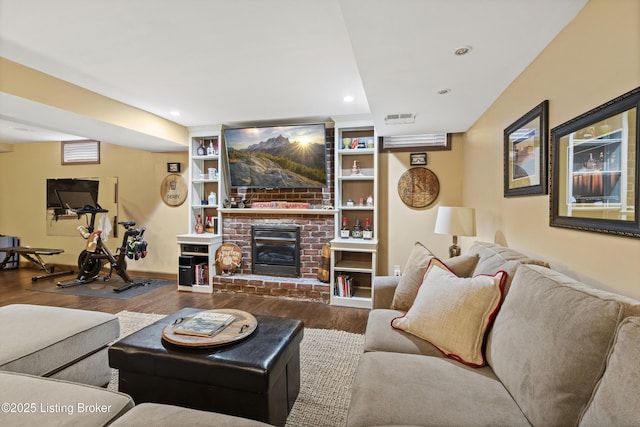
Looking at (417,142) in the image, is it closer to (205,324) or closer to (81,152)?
(205,324)

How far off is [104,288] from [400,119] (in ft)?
15.4

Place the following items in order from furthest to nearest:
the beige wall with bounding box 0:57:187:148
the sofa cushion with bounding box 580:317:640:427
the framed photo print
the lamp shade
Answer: the framed photo print → the lamp shade → the beige wall with bounding box 0:57:187:148 → the sofa cushion with bounding box 580:317:640:427

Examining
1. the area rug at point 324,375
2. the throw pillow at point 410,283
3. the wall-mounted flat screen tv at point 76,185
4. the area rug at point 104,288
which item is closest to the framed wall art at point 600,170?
the throw pillow at point 410,283

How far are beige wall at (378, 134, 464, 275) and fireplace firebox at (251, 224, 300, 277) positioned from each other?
3.93 ft

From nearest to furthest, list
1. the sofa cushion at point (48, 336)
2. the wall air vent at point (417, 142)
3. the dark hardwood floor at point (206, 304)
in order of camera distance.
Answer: the sofa cushion at point (48, 336) < the dark hardwood floor at point (206, 304) < the wall air vent at point (417, 142)

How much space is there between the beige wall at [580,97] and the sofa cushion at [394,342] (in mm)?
807

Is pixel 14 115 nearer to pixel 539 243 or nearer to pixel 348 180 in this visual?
pixel 348 180

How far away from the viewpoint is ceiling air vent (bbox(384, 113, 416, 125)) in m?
2.99

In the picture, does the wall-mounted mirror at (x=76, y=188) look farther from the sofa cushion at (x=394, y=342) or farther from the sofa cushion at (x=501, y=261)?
the sofa cushion at (x=501, y=261)

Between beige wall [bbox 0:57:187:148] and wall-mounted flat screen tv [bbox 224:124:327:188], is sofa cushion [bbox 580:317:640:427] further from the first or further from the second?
beige wall [bbox 0:57:187:148]

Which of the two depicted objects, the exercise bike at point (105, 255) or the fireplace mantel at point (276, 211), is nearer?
the fireplace mantel at point (276, 211)

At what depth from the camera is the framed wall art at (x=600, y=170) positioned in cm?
111

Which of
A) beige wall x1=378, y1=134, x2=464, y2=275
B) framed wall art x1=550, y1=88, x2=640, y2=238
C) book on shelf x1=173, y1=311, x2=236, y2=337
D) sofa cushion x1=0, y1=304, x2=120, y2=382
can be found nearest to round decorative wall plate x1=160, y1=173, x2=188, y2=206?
sofa cushion x1=0, y1=304, x2=120, y2=382

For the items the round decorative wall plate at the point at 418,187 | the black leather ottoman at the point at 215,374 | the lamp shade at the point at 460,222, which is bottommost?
the black leather ottoman at the point at 215,374
